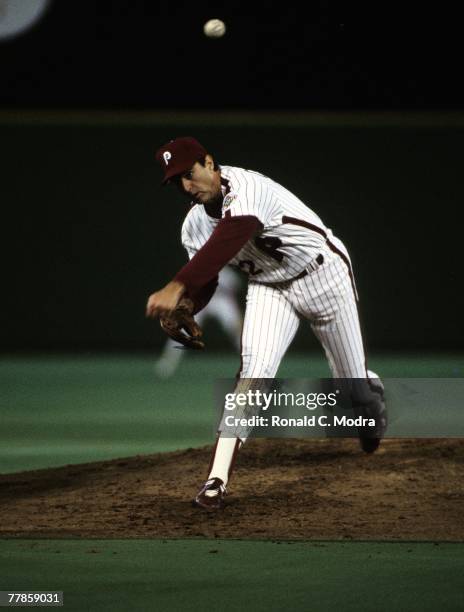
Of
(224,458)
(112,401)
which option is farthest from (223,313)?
(224,458)

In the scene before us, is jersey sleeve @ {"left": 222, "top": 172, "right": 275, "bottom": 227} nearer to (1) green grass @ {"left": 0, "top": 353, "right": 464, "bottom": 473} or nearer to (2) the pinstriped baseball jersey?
(2) the pinstriped baseball jersey

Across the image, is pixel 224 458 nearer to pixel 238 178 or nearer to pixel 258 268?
pixel 258 268

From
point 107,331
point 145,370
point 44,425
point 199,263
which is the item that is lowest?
point 199,263

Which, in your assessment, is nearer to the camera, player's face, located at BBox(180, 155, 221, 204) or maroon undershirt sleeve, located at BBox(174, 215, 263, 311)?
maroon undershirt sleeve, located at BBox(174, 215, 263, 311)

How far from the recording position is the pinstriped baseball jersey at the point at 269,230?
509 centimetres

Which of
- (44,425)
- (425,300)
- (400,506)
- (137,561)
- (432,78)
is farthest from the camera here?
(432,78)

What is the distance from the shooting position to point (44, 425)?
797cm

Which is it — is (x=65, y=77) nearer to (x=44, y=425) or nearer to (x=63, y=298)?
(x=63, y=298)

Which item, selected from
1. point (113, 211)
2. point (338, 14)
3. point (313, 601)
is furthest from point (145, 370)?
point (313, 601)

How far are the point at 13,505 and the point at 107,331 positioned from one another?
22.8ft

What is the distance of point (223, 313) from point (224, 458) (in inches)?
273

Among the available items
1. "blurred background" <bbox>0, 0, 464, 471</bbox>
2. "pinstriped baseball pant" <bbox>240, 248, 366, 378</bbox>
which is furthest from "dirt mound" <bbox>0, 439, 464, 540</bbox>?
"blurred background" <bbox>0, 0, 464, 471</bbox>

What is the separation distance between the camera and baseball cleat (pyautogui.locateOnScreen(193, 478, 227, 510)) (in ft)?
16.8

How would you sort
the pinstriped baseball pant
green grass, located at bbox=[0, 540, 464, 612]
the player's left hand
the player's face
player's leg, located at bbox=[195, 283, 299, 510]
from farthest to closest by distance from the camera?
the pinstriped baseball pant < player's leg, located at bbox=[195, 283, 299, 510] < the player's face < the player's left hand < green grass, located at bbox=[0, 540, 464, 612]
